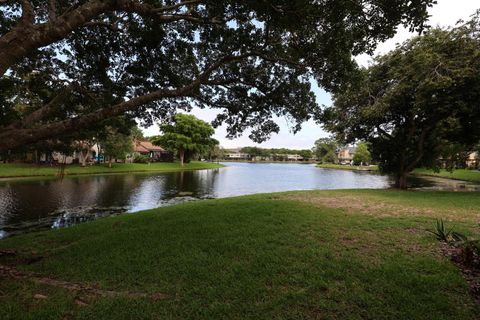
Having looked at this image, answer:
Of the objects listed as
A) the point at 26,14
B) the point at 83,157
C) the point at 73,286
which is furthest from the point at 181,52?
the point at 83,157

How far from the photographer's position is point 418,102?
1206cm

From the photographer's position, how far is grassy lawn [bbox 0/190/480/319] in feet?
10.00

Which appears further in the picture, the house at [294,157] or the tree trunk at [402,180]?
the house at [294,157]

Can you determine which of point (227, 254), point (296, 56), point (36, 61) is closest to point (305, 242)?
point (227, 254)

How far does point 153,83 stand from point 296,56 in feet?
16.0

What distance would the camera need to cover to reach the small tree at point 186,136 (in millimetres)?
47938

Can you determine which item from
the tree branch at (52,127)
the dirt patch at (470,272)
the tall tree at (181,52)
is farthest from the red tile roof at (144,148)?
the dirt patch at (470,272)

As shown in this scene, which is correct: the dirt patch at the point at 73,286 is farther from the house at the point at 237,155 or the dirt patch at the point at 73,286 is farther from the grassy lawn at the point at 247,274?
the house at the point at 237,155

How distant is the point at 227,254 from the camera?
4.64 m

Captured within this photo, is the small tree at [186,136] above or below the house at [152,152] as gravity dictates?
above

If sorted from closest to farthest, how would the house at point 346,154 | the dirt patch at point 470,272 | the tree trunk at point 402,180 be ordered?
the dirt patch at point 470,272 → the tree trunk at point 402,180 → the house at point 346,154

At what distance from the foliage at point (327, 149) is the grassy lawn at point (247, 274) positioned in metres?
91.1

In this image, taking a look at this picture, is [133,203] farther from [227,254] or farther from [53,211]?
[227,254]

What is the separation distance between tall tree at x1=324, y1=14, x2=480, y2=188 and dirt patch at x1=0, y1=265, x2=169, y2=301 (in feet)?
23.2
